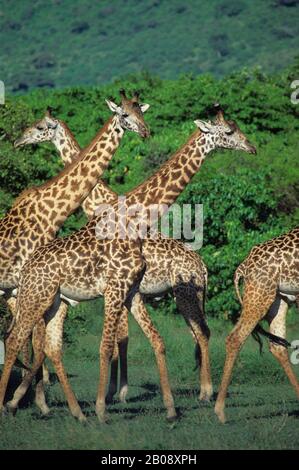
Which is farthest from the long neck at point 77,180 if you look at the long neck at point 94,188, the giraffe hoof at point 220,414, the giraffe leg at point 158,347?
the giraffe hoof at point 220,414

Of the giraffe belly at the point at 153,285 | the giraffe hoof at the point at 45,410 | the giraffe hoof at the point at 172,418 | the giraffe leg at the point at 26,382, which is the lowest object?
the giraffe belly at the point at 153,285

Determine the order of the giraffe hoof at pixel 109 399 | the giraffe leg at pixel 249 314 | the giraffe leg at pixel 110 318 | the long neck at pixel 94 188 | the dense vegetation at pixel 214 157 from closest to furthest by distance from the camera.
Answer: the giraffe leg at pixel 110 318
the giraffe leg at pixel 249 314
the giraffe hoof at pixel 109 399
the long neck at pixel 94 188
the dense vegetation at pixel 214 157

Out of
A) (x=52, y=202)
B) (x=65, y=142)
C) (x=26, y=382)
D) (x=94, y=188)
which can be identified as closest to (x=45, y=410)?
(x=26, y=382)

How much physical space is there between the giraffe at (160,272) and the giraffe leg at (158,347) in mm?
1284

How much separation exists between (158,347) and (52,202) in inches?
72.1

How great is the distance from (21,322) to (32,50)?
51.6 m

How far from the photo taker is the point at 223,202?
19109 mm

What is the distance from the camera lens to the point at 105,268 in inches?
448

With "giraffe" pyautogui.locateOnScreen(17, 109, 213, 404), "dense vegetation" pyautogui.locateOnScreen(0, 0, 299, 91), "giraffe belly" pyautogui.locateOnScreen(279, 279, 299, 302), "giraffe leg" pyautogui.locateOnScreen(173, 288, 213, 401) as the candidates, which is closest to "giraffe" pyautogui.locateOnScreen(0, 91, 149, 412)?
"giraffe" pyautogui.locateOnScreen(17, 109, 213, 404)

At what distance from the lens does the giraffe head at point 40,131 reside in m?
13.3

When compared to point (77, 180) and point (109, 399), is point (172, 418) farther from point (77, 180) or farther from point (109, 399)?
point (77, 180)

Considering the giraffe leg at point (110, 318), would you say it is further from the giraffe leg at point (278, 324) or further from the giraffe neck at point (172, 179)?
the giraffe leg at point (278, 324)

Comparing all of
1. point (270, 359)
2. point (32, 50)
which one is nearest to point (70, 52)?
point (32, 50)

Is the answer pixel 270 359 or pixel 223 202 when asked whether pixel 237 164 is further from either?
pixel 270 359
